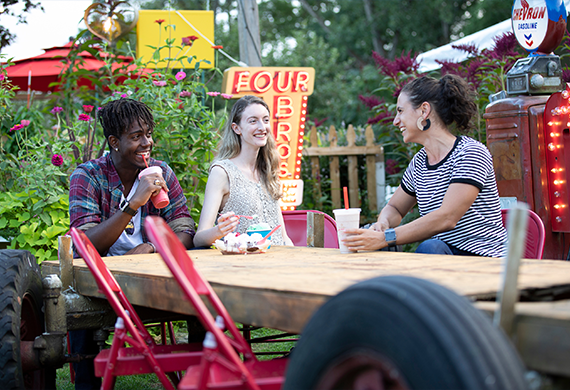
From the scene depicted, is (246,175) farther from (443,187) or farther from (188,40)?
(188,40)

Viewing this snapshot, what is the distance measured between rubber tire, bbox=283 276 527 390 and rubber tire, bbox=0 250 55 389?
3.49 feet

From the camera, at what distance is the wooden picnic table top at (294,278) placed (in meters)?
1.15

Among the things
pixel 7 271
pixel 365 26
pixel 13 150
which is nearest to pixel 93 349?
pixel 7 271

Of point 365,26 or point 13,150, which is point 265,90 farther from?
point 365,26

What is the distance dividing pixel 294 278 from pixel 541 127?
8.63 ft

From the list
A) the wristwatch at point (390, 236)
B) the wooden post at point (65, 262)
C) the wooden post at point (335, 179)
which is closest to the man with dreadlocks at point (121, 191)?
the wooden post at point (65, 262)

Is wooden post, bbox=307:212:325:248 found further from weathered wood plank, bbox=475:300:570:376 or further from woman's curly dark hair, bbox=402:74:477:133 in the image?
weathered wood plank, bbox=475:300:570:376

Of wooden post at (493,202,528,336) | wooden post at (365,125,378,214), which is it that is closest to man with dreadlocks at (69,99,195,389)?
wooden post at (493,202,528,336)

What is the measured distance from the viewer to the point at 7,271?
1.79m

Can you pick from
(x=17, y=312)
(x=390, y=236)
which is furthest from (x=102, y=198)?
(x=390, y=236)

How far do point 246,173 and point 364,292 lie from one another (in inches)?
98.9

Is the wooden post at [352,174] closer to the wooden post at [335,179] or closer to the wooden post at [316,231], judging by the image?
the wooden post at [335,179]

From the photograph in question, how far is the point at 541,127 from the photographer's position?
3.40 meters

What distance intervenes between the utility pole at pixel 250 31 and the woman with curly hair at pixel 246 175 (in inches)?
120
